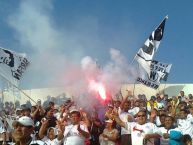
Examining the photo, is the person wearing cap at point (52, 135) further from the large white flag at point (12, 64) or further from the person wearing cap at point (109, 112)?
the large white flag at point (12, 64)

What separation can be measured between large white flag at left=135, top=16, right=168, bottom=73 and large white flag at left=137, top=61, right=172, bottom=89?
0.29 meters

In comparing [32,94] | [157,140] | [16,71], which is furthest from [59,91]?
[157,140]

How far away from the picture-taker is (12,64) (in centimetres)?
1934

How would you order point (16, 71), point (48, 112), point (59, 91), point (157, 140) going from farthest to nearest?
point (59, 91)
point (16, 71)
point (48, 112)
point (157, 140)

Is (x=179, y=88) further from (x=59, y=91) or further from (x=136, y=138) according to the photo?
(x=136, y=138)

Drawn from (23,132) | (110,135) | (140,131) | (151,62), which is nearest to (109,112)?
(110,135)

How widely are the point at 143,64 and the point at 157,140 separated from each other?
8.52 meters

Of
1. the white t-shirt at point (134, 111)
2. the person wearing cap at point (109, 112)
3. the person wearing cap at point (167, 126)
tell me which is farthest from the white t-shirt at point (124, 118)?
the white t-shirt at point (134, 111)

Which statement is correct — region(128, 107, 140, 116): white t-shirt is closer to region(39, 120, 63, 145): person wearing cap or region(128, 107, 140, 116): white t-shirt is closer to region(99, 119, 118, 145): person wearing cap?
region(99, 119, 118, 145): person wearing cap

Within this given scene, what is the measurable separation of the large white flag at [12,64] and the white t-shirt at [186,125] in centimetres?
837

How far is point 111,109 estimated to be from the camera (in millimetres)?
13047

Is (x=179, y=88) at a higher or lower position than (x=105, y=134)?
higher

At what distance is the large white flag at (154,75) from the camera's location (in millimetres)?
19828

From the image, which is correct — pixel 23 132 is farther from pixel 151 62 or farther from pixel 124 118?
pixel 151 62
